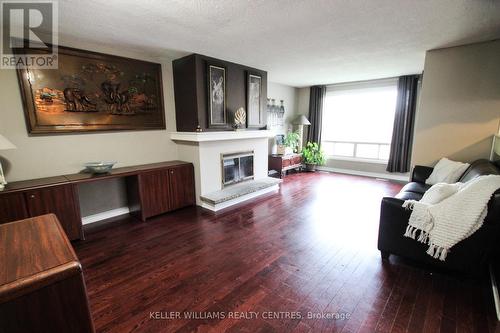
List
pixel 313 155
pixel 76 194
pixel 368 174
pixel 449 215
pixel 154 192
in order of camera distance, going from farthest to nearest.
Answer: pixel 313 155 → pixel 368 174 → pixel 154 192 → pixel 76 194 → pixel 449 215

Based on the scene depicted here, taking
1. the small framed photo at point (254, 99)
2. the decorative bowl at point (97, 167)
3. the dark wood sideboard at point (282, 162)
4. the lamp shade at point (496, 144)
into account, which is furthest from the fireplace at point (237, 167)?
the lamp shade at point (496, 144)

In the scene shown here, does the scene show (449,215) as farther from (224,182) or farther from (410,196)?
(224,182)

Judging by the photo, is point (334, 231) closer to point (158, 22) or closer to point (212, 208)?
point (212, 208)

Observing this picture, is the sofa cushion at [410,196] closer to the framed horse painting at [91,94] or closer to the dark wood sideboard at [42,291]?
the dark wood sideboard at [42,291]

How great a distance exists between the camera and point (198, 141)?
3.61 m

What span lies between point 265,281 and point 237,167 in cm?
256

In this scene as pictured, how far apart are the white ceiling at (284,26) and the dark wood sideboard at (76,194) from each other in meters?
1.70

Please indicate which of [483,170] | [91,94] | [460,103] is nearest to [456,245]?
[483,170]

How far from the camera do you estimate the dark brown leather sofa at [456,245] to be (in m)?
1.80

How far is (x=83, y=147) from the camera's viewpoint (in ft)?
10.3

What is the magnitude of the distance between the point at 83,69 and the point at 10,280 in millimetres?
3049

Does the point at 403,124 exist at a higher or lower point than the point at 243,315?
higher

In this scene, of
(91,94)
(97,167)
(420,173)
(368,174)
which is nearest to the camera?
(97,167)

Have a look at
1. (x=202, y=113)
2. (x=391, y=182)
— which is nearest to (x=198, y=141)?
(x=202, y=113)
